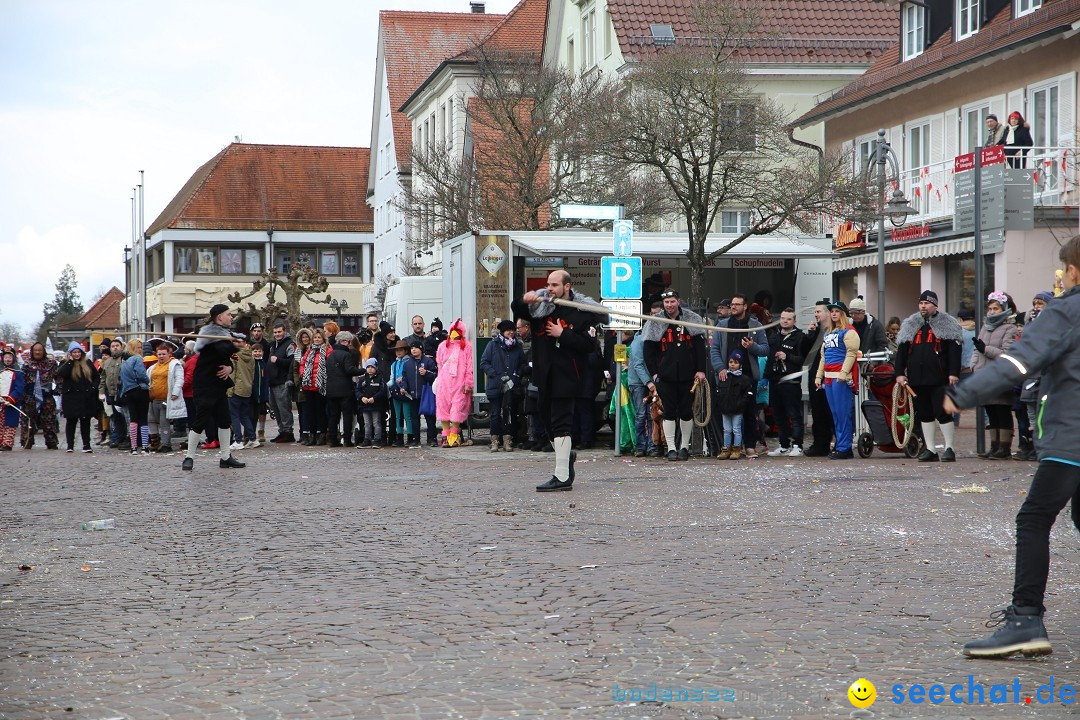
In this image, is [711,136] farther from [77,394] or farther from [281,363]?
[77,394]

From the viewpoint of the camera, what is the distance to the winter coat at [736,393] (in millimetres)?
17109

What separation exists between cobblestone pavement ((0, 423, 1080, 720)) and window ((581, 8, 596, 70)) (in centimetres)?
3395

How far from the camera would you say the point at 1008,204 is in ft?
57.0

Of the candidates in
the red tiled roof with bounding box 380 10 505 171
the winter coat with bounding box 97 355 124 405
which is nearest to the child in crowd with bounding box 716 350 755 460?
the winter coat with bounding box 97 355 124 405

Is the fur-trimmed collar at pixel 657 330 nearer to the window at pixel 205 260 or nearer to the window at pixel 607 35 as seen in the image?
the window at pixel 607 35

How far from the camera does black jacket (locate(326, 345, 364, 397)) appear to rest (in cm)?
2119

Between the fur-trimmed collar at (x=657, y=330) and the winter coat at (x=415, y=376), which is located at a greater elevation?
the fur-trimmed collar at (x=657, y=330)

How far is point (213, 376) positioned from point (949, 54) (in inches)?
780

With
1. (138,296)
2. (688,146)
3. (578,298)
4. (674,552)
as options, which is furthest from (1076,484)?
(138,296)

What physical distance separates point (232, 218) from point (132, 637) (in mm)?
74908

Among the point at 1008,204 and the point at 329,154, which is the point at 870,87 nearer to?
the point at 1008,204

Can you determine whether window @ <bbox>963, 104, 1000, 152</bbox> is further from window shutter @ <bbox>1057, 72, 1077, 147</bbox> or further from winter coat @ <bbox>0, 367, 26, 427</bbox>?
winter coat @ <bbox>0, 367, 26, 427</bbox>

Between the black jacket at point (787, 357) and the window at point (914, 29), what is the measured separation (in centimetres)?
1709

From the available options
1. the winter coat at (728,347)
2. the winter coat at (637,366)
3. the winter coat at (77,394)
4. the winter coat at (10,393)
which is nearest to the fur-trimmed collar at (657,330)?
the winter coat at (637,366)
